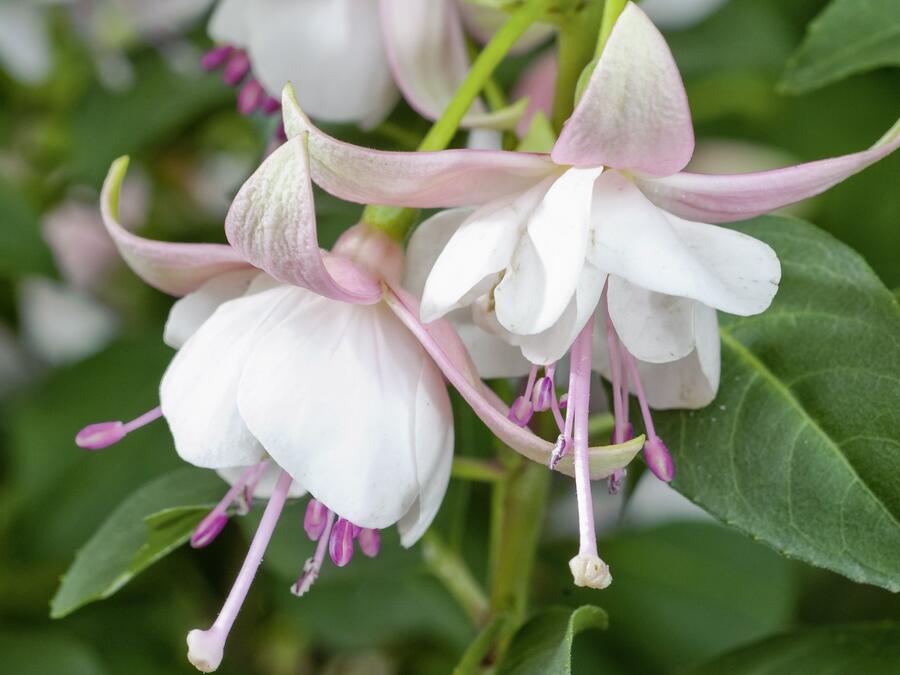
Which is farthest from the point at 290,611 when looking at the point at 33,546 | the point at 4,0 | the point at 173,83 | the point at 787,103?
the point at 4,0

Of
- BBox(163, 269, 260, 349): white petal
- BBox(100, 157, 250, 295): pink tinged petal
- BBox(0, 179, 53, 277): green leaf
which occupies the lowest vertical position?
BBox(0, 179, 53, 277): green leaf

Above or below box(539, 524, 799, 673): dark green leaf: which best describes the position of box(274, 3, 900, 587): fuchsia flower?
above

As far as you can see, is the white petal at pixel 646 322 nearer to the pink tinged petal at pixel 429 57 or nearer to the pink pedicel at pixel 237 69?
the pink tinged petal at pixel 429 57

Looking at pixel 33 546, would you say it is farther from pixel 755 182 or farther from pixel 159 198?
pixel 755 182

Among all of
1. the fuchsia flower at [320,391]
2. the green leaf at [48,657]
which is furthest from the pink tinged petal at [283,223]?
the green leaf at [48,657]

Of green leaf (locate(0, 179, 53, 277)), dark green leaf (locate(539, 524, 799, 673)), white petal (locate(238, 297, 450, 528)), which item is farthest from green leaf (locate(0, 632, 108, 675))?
white petal (locate(238, 297, 450, 528))

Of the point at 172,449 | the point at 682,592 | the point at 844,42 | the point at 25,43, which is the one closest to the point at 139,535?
the point at 172,449

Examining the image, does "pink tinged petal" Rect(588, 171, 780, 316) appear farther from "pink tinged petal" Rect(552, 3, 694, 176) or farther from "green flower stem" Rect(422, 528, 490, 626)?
"green flower stem" Rect(422, 528, 490, 626)
